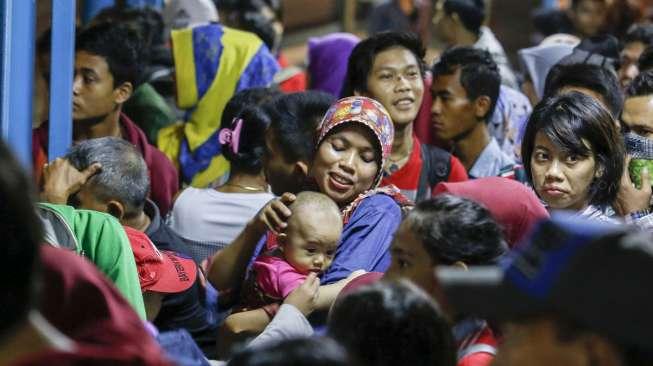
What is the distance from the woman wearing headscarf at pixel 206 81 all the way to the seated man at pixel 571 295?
4.28 meters

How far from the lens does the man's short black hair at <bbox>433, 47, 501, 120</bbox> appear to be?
6.17 m

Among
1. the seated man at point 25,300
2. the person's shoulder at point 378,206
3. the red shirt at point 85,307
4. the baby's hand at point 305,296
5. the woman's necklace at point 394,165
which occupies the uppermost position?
the seated man at point 25,300

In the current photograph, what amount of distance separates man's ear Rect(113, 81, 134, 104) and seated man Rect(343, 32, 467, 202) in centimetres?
96

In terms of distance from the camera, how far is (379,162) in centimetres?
457

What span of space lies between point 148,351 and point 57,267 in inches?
9.9

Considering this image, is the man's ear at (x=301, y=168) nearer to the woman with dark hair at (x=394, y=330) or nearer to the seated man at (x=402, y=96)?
the seated man at (x=402, y=96)

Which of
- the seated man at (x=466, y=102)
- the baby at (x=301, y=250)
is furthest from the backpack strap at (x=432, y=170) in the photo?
the baby at (x=301, y=250)

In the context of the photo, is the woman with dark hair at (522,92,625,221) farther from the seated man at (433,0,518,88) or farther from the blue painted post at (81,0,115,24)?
the blue painted post at (81,0,115,24)

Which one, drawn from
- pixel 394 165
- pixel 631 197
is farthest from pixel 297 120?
pixel 631 197

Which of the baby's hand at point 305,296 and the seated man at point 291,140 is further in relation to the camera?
the seated man at point 291,140

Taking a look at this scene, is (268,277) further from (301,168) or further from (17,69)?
(17,69)

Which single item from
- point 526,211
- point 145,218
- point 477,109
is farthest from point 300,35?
point 526,211

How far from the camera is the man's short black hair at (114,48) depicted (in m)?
5.94

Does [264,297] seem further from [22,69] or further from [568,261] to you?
[568,261]
